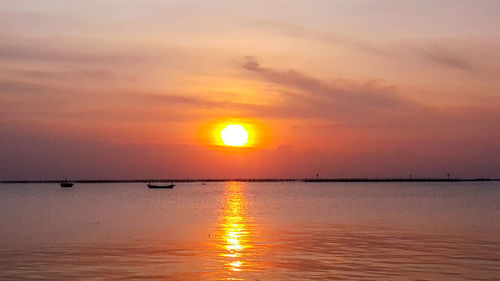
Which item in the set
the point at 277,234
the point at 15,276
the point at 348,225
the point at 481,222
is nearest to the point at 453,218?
the point at 481,222

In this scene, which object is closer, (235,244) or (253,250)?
(253,250)

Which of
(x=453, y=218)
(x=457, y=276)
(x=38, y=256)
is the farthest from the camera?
(x=453, y=218)

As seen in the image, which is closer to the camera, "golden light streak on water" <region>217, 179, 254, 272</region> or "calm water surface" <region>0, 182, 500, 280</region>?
"calm water surface" <region>0, 182, 500, 280</region>

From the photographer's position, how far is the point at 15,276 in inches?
1421

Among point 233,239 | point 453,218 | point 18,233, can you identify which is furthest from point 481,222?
point 18,233

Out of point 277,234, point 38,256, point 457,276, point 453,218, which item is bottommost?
point 457,276

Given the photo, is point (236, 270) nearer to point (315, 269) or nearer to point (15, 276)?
point (315, 269)

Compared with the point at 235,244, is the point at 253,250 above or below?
below

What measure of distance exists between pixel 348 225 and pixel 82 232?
28.1 metres

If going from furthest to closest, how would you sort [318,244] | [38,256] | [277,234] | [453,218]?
[453,218], [277,234], [318,244], [38,256]

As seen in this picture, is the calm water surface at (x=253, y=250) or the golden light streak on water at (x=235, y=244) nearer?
the calm water surface at (x=253, y=250)

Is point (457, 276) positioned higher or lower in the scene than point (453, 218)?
lower

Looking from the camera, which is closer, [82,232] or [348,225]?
[82,232]

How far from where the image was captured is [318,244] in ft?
167
